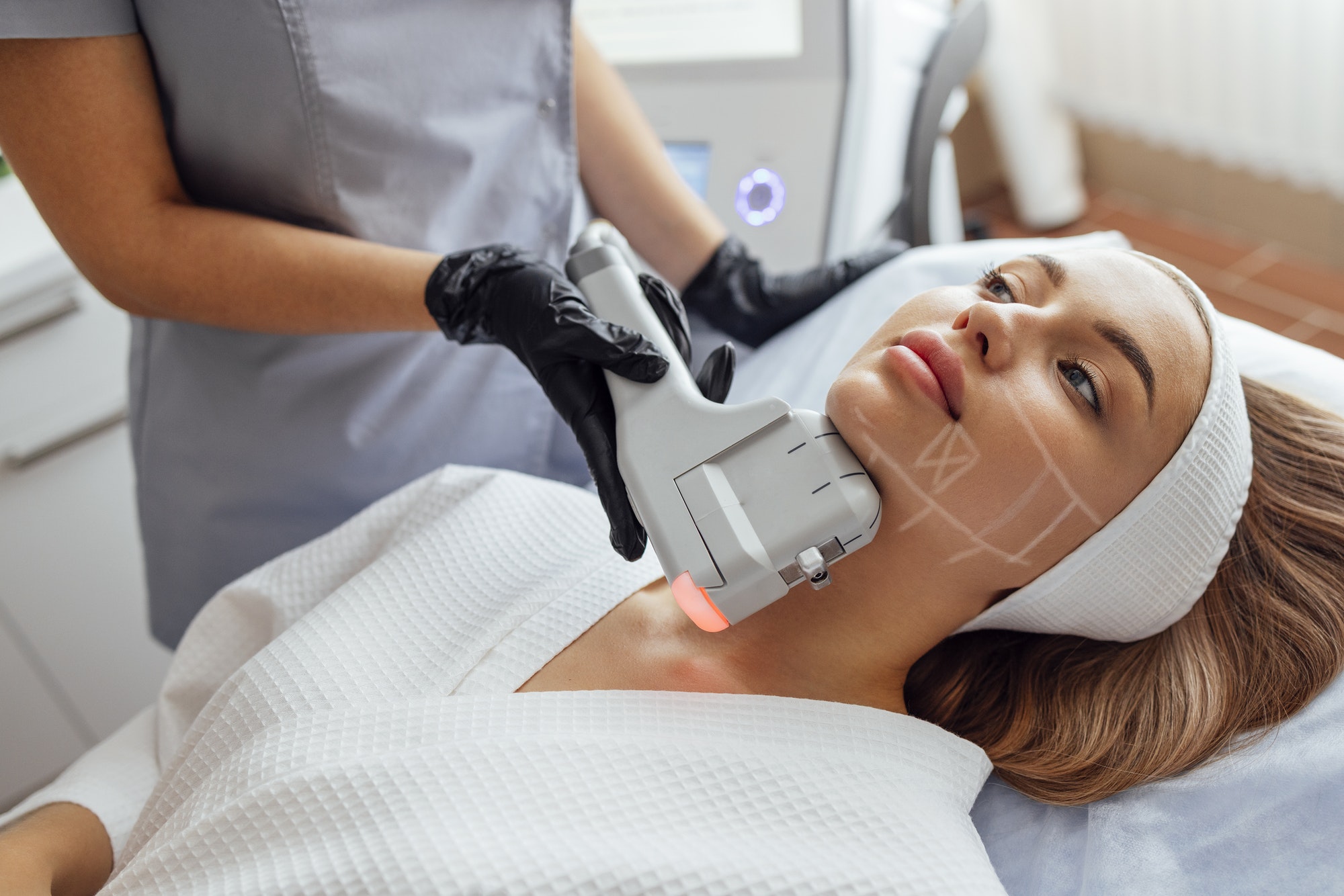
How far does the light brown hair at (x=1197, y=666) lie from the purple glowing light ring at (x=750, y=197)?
2.69 ft

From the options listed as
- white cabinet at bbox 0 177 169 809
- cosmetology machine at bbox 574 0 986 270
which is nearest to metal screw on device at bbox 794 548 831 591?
cosmetology machine at bbox 574 0 986 270

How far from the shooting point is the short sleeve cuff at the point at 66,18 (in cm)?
92

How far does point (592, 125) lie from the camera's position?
1536mm

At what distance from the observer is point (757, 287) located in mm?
1575

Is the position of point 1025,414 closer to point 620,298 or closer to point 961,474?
point 961,474

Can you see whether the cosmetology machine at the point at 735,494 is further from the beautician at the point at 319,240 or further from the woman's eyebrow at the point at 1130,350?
the woman's eyebrow at the point at 1130,350

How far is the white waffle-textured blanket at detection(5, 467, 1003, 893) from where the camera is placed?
32.3 inches

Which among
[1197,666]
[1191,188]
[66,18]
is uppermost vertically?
[66,18]

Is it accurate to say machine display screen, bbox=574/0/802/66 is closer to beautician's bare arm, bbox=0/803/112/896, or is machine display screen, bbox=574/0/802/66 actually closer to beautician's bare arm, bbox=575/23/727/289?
beautician's bare arm, bbox=575/23/727/289

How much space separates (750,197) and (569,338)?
87 centimetres

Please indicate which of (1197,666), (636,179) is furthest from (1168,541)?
(636,179)

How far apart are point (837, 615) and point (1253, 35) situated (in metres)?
2.17

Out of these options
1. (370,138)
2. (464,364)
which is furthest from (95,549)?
(370,138)

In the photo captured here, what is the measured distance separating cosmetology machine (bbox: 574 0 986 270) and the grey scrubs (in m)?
0.47
